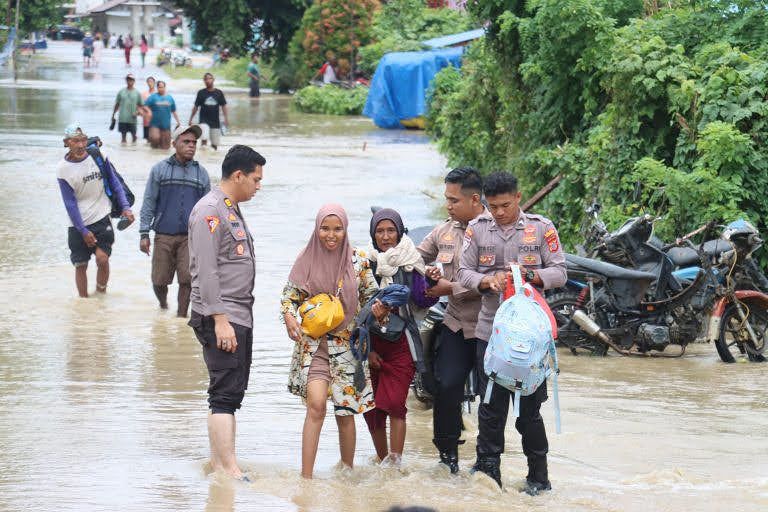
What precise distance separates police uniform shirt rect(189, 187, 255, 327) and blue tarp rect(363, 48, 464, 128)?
95.1 ft

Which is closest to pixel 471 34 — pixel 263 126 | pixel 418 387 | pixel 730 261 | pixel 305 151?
pixel 263 126

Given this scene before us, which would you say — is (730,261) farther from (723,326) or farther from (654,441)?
(654,441)

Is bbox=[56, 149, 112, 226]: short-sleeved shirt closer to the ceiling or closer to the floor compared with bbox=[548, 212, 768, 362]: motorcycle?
closer to the ceiling

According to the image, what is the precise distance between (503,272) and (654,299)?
4.26 m

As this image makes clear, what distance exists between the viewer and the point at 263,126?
34188 millimetres

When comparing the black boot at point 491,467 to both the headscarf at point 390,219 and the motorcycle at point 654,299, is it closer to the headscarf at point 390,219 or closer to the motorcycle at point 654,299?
the headscarf at point 390,219

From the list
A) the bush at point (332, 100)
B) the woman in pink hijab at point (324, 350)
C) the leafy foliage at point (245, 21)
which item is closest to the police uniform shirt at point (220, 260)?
the woman in pink hijab at point (324, 350)

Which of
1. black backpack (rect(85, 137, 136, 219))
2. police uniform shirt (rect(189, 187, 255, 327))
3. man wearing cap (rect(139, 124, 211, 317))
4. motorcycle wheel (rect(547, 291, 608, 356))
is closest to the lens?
police uniform shirt (rect(189, 187, 255, 327))

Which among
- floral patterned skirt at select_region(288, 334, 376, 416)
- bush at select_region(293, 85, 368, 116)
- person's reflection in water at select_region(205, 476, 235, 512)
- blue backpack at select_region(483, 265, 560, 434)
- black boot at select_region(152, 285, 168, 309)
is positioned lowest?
bush at select_region(293, 85, 368, 116)

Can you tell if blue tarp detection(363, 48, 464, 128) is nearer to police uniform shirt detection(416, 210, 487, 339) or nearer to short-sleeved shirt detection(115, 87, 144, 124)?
short-sleeved shirt detection(115, 87, 144, 124)

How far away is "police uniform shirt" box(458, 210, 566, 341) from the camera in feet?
20.7

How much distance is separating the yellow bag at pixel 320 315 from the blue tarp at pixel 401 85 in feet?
95.5

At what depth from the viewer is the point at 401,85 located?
116ft

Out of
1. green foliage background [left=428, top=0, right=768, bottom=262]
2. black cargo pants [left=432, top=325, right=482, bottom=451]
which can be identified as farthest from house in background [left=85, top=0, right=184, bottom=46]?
black cargo pants [left=432, top=325, right=482, bottom=451]
